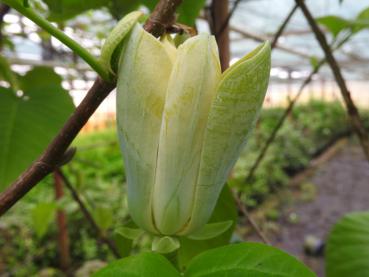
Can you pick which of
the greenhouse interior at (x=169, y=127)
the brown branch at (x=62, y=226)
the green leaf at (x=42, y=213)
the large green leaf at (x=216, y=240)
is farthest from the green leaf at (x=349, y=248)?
the brown branch at (x=62, y=226)

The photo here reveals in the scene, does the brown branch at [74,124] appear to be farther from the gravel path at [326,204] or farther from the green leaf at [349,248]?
the gravel path at [326,204]

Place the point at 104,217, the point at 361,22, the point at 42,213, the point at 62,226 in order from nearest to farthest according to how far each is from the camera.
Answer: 1. the point at 361,22
2. the point at 104,217
3. the point at 42,213
4. the point at 62,226

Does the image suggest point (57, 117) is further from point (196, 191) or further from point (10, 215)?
point (10, 215)

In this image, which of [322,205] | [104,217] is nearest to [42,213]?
[104,217]

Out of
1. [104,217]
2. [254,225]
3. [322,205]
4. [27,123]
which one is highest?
[27,123]

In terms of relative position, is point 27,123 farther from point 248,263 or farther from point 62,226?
point 62,226
